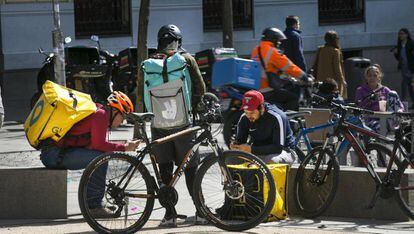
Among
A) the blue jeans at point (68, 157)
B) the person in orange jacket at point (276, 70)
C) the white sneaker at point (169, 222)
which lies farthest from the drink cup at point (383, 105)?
the blue jeans at point (68, 157)

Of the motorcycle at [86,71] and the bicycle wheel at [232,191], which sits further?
the motorcycle at [86,71]

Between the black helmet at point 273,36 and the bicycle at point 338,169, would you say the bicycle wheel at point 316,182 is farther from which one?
the black helmet at point 273,36

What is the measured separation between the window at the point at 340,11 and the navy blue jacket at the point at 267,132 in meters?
14.4

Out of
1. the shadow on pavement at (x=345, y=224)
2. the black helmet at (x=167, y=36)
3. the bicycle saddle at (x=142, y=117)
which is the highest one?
the black helmet at (x=167, y=36)

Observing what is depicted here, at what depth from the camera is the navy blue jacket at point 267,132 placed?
9594 mm

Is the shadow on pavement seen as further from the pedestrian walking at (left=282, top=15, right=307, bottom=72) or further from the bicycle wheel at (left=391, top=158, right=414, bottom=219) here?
the pedestrian walking at (left=282, top=15, right=307, bottom=72)

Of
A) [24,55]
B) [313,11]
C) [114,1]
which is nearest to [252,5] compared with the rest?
[313,11]

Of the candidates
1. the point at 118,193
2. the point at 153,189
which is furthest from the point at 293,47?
the point at 118,193

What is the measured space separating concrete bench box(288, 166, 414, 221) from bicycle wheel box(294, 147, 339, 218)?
3.4 inches

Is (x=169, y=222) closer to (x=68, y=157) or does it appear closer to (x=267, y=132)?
(x=68, y=157)

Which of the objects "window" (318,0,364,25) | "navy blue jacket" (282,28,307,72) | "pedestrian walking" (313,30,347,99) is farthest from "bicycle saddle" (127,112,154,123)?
"window" (318,0,364,25)

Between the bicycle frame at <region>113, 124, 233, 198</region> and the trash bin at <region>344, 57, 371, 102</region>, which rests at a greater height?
the bicycle frame at <region>113, 124, 233, 198</region>

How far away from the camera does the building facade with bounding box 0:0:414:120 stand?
68.1 feet

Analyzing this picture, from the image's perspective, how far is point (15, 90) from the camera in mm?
20672
